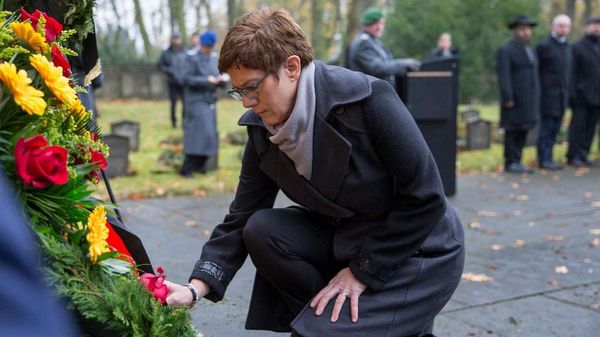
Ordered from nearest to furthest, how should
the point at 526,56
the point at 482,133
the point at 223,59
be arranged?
the point at 223,59 → the point at 526,56 → the point at 482,133

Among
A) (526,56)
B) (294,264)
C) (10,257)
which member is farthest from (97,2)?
(526,56)

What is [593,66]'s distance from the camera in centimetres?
1230

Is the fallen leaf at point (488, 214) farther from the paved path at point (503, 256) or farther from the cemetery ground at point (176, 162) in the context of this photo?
the cemetery ground at point (176, 162)

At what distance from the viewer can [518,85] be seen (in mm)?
11516

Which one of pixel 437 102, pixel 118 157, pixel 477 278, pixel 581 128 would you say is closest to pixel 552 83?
pixel 581 128

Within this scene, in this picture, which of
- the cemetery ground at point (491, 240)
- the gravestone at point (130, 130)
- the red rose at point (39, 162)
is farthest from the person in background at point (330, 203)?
the gravestone at point (130, 130)

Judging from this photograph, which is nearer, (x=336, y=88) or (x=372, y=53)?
(x=336, y=88)

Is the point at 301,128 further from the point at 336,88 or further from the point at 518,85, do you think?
the point at 518,85

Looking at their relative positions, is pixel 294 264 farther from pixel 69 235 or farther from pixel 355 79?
pixel 69 235

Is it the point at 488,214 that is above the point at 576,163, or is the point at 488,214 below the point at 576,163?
above

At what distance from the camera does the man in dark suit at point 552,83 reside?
39.3 ft

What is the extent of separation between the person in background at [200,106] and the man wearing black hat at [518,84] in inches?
152

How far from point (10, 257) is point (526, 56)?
11081 mm

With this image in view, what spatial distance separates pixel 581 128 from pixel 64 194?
11510mm
